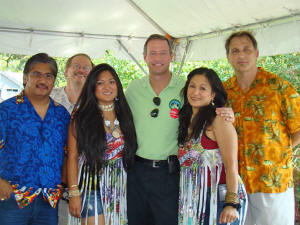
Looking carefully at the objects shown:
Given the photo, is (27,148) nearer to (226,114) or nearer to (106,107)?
(106,107)

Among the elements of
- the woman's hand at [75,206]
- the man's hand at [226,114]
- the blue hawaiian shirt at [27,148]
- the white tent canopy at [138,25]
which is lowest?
the woman's hand at [75,206]

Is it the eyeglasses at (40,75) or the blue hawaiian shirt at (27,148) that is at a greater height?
the eyeglasses at (40,75)

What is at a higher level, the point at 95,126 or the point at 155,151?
the point at 95,126

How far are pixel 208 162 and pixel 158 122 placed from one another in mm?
565

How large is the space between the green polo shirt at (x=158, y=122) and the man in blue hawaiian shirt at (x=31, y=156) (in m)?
0.64

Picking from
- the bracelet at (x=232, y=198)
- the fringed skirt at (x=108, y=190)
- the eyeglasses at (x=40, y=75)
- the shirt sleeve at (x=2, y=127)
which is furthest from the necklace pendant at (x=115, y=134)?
the bracelet at (x=232, y=198)

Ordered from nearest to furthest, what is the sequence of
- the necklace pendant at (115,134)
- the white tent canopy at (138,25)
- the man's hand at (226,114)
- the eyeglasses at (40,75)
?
the man's hand at (226,114)
the eyeglasses at (40,75)
the necklace pendant at (115,134)
the white tent canopy at (138,25)

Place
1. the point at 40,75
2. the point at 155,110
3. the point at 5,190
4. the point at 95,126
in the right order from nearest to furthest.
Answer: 1. the point at 5,190
2. the point at 40,75
3. the point at 95,126
4. the point at 155,110

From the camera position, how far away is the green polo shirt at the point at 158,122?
7.69ft

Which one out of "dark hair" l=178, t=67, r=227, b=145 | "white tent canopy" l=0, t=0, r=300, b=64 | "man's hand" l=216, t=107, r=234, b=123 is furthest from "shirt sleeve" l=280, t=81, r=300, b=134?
"white tent canopy" l=0, t=0, r=300, b=64

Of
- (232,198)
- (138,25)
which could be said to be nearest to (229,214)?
(232,198)

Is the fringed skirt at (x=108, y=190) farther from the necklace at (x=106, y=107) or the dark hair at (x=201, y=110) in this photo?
the dark hair at (x=201, y=110)

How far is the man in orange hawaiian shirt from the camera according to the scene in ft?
7.39

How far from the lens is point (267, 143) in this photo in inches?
89.4
